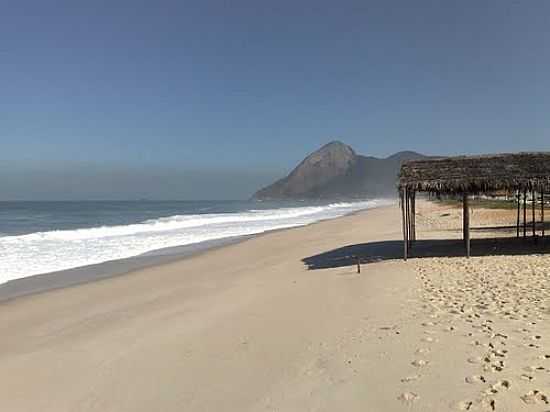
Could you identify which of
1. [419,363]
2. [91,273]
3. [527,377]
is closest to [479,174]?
[419,363]

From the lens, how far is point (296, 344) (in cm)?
544

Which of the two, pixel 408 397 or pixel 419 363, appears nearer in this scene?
pixel 408 397

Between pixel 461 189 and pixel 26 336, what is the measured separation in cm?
971

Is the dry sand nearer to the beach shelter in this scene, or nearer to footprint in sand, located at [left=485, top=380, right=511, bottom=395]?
footprint in sand, located at [left=485, top=380, right=511, bottom=395]

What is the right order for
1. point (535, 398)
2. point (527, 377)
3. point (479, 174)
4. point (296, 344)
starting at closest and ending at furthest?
point (535, 398)
point (527, 377)
point (296, 344)
point (479, 174)

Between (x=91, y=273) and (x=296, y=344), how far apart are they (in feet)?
29.1

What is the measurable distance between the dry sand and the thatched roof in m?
2.18

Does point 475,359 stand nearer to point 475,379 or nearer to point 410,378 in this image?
point 475,379

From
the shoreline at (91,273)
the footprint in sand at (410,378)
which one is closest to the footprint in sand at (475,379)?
the footprint in sand at (410,378)

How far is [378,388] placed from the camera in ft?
13.3

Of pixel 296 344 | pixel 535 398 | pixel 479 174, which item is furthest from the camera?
pixel 479 174

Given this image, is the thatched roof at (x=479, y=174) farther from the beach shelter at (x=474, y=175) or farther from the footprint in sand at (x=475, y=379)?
the footprint in sand at (x=475, y=379)

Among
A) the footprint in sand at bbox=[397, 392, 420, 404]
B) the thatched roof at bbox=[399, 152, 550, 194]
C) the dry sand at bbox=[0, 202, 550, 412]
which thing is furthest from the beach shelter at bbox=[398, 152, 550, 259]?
the footprint in sand at bbox=[397, 392, 420, 404]

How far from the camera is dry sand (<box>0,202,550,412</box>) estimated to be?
4043 mm
